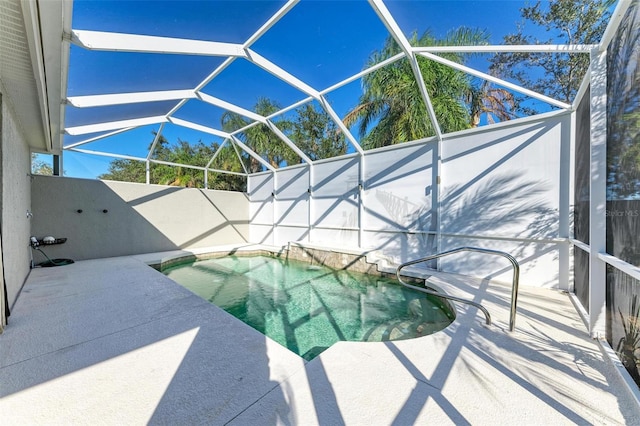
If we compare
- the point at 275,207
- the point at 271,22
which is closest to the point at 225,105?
the point at 271,22

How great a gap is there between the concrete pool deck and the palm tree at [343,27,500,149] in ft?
23.9

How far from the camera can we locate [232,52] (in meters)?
4.63

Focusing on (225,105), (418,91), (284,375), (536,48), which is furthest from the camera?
(418,91)

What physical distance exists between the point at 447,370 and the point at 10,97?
706 centimetres

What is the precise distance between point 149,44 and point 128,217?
7390mm

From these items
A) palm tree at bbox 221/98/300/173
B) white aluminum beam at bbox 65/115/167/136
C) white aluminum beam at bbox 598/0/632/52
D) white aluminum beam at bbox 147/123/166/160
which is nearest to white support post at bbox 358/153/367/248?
palm tree at bbox 221/98/300/173

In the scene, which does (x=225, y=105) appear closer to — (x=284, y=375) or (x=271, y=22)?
(x=271, y=22)

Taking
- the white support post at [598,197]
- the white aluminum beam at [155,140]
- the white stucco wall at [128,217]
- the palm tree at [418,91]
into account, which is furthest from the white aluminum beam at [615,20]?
the white stucco wall at [128,217]

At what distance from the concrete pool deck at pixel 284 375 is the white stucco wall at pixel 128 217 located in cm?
566

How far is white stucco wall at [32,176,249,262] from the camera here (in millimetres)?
7461

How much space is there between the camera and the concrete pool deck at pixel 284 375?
1.74m

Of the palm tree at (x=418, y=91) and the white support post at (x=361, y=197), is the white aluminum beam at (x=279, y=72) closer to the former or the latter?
the white support post at (x=361, y=197)

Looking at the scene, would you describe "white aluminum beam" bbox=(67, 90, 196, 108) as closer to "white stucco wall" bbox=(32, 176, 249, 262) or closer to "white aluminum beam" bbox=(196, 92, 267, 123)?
"white aluminum beam" bbox=(196, 92, 267, 123)

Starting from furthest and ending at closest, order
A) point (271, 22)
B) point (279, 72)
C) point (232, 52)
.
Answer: point (279, 72), point (232, 52), point (271, 22)
